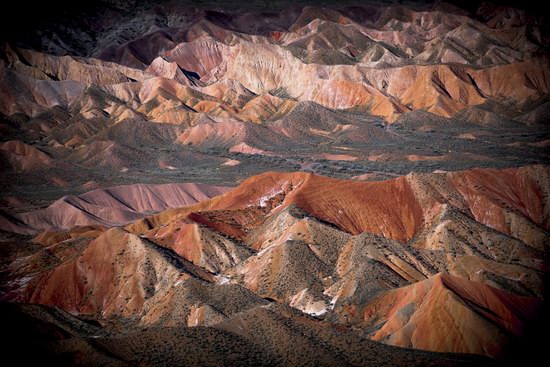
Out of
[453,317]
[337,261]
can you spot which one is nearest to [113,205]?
[337,261]

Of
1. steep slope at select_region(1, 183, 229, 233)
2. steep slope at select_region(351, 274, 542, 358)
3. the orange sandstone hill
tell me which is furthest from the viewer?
steep slope at select_region(1, 183, 229, 233)

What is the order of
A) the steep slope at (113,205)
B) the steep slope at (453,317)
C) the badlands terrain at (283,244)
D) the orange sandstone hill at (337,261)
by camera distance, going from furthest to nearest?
the steep slope at (113,205)
the orange sandstone hill at (337,261)
the steep slope at (453,317)
the badlands terrain at (283,244)

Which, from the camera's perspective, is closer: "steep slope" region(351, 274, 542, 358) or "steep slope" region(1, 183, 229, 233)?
"steep slope" region(351, 274, 542, 358)

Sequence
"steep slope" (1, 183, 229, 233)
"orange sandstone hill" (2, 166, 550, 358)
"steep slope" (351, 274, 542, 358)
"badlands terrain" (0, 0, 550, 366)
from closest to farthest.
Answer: "badlands terrain" (0, 0, 550, 366) → "steep slope" (351, 274, 542, 358) → "orange sandstone hill" (2, 166, 550, 358) → "steep slope" (1, 183, 229, 233)

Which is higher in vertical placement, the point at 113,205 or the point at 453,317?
the point at 453,317

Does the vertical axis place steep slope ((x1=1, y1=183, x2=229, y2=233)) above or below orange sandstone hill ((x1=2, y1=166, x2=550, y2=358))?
below

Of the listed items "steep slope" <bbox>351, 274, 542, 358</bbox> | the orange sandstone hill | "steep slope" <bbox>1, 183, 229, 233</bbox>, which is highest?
"steep slope" <bbox>351, 274, 542, 358</bbox>

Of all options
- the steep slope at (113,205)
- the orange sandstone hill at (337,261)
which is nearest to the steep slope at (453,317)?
the orange sandstone hill at (337,261)

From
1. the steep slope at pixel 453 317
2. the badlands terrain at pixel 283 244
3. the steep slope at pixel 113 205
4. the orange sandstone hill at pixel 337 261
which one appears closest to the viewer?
the badlands terrain at pixel 283 244

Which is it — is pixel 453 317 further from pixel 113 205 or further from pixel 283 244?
pixel 113 205

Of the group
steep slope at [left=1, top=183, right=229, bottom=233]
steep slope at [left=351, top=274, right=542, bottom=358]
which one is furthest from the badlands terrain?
steep slope at [left=1, top=183, right=229, bottom=233]

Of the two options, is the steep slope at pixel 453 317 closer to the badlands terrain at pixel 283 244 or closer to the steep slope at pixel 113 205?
the badlands terrain at pixel 283 244

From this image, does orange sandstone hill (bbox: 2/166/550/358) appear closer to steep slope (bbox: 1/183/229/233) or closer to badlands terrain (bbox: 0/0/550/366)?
badlands terrain (bbox: 0/0/550/366)
